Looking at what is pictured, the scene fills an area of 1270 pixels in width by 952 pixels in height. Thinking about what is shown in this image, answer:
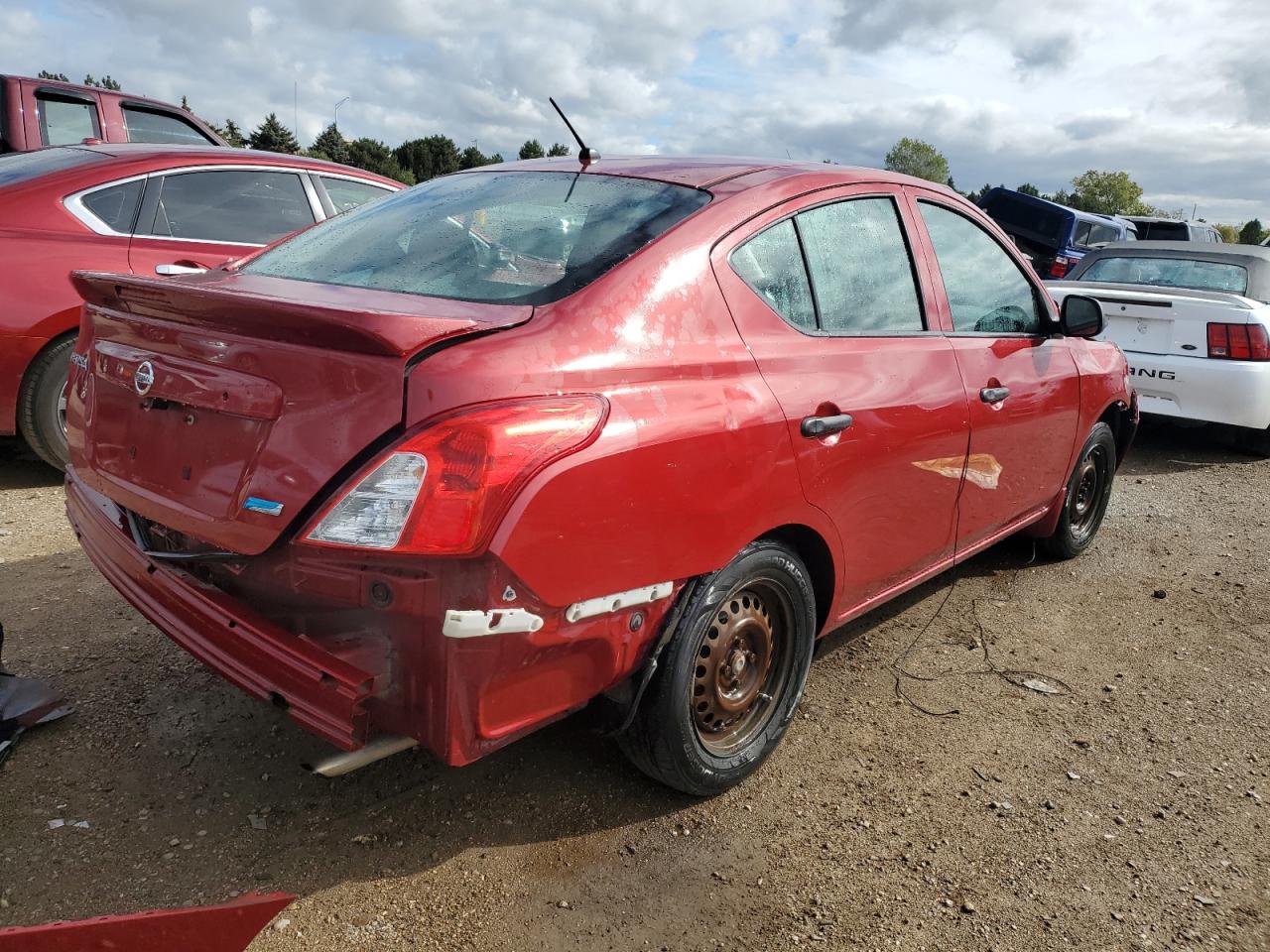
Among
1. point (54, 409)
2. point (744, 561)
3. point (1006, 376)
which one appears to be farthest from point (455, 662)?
point (54, 409)

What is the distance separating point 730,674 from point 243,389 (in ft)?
4.65

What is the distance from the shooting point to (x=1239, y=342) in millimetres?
6355

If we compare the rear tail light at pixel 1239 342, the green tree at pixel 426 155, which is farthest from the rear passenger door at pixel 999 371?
the green tree at pixel 426 155

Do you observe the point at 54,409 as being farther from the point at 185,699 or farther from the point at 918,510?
the point at 918,510

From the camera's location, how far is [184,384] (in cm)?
217

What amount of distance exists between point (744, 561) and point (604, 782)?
772 millimetres

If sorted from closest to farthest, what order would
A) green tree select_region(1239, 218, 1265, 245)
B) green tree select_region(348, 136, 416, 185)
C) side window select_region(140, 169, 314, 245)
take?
side window select_region(140, 169, 314, 245), green tree select_region(348, 136, 416, 185), green tree select_region(1239, 218, 1265, 245)

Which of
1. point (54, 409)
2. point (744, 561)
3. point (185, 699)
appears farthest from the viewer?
point (54, 409)

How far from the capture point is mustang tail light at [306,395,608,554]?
1831 mm

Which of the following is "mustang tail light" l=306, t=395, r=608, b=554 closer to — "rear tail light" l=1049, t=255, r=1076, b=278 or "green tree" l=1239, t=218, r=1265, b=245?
"rear tail light" l=1049, t=255, r=1076, b=278

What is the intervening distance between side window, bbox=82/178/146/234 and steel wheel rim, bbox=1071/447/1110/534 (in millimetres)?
4822

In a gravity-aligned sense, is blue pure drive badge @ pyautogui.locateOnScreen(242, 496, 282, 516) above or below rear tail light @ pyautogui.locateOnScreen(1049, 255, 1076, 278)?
below

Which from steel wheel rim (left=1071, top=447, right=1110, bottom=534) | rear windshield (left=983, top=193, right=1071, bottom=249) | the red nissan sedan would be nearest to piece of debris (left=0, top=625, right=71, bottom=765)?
the red nissan sedan

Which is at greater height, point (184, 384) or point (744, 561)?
point (184, 384)
